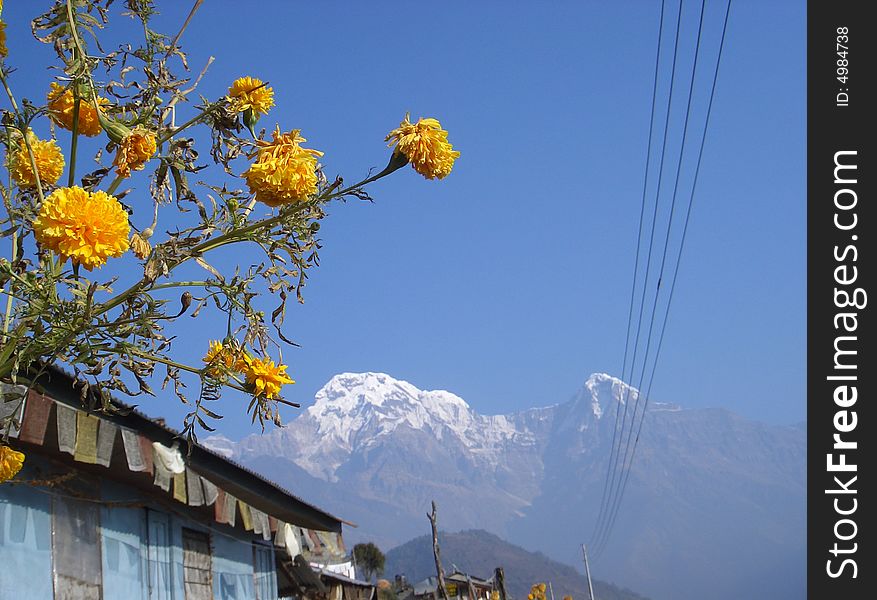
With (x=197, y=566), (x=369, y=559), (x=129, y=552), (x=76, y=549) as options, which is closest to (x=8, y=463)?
(x=76, y=549)

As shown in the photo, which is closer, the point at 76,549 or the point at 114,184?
the point at 114,184

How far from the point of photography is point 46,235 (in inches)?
101

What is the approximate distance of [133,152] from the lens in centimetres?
299

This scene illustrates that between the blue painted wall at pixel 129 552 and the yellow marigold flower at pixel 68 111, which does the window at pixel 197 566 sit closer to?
the blue painted wall at pixel 129 552

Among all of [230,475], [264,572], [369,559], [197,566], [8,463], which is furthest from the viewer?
[369,559]

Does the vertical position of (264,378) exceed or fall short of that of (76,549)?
it exceeds it

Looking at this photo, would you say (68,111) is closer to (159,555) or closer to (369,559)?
(159,555)

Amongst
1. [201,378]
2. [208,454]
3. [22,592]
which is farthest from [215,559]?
[201,378]

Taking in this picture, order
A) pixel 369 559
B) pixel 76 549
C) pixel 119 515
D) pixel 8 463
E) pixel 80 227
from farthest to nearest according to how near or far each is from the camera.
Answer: pixel 369 559 < pixel 119 515 < pixel 76 549 < pixel 8 463 < pixel 80 227

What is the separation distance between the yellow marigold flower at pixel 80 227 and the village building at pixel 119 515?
228 cm

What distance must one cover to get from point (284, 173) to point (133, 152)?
52 centimetres
